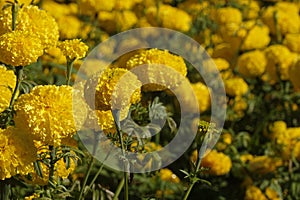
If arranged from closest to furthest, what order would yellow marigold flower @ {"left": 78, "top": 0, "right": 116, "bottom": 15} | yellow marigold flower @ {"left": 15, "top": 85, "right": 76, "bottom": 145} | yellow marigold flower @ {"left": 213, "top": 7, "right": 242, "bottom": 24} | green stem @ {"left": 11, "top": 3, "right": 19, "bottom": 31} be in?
yellow marigold flower @ {"left": 15, "top": 85, "right": 76, "bottom": 145} < green stem @ {"left": 11, "top": 3, "right": 19, "bottom": 31} < yellow marigold flower @ {"left": 78, "top": 0, "right": 116, "bottom": 15} < yellow marigold flower @ {"left": 213, "top": 7, "right": 242, "bottom": 24}

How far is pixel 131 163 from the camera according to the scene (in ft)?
6.11

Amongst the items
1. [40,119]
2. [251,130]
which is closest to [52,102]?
[40,119]

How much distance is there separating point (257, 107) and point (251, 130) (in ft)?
0.43

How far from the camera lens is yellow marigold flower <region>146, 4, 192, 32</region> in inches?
157

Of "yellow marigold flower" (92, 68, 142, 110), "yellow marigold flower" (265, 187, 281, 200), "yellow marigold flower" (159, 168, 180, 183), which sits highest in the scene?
"yellow marigold flower" (92, 68, 142, 110)

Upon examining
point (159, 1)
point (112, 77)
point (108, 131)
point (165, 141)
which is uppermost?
point (159, 1)

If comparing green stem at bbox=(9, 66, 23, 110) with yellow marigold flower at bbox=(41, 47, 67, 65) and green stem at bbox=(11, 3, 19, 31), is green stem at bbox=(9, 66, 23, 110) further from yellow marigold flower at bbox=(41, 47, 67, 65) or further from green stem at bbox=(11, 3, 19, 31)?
yellow marigold flower at bbox=(41, 47, 67, 65)

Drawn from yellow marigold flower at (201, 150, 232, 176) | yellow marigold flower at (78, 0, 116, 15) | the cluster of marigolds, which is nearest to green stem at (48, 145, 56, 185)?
the cluster of marigolds

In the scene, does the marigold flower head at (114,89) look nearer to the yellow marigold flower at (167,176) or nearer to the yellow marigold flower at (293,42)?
the yellow marigold flower at (167,176)

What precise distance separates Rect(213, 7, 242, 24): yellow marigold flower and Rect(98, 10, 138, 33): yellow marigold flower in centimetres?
46

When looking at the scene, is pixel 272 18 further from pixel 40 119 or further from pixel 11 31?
pixel 40 119

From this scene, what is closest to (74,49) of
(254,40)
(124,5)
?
(254,40)

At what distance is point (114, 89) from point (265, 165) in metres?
1.35

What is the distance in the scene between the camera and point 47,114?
166 centimetres
